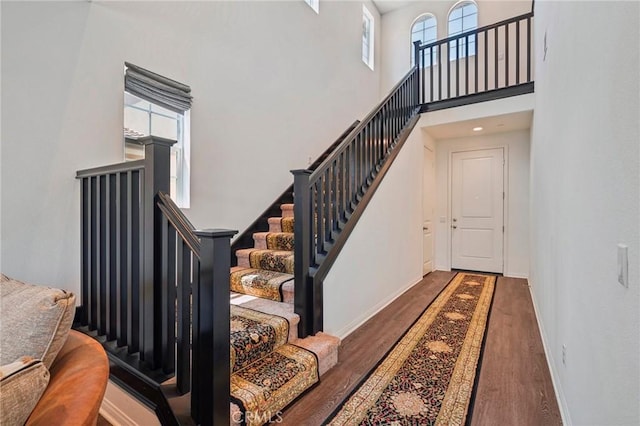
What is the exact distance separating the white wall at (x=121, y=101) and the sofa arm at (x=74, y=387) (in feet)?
4.02

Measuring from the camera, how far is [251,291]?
2701 millimetres

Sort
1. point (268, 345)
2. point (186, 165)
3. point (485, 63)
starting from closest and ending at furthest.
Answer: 1. point (268, 345)
2. point (186, 165)
3. point (485, 63)

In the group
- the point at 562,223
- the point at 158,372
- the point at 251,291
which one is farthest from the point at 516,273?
the point at 158,372

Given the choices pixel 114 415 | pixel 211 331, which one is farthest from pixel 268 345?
pixel 114 415

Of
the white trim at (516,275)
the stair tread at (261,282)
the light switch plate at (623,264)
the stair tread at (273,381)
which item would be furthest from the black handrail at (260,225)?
the white trim at (516,275)

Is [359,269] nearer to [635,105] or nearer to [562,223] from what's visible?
[562,223]

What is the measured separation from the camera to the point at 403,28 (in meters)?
6.44

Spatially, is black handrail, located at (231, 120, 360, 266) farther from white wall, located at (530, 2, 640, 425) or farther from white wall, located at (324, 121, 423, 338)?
white wall, located at (530, 2, 640, 425)

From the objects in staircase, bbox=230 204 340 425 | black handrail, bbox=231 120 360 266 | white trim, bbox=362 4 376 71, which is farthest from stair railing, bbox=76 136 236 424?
white trim, bbox=362 4 376 71

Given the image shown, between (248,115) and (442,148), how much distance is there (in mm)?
3753

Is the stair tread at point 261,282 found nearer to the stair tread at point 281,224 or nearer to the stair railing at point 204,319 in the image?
the stair tread at point 281,224

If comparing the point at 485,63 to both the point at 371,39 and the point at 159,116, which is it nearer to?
the point at 371,39

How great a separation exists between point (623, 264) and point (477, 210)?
4751mm

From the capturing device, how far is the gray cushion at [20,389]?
743mm
